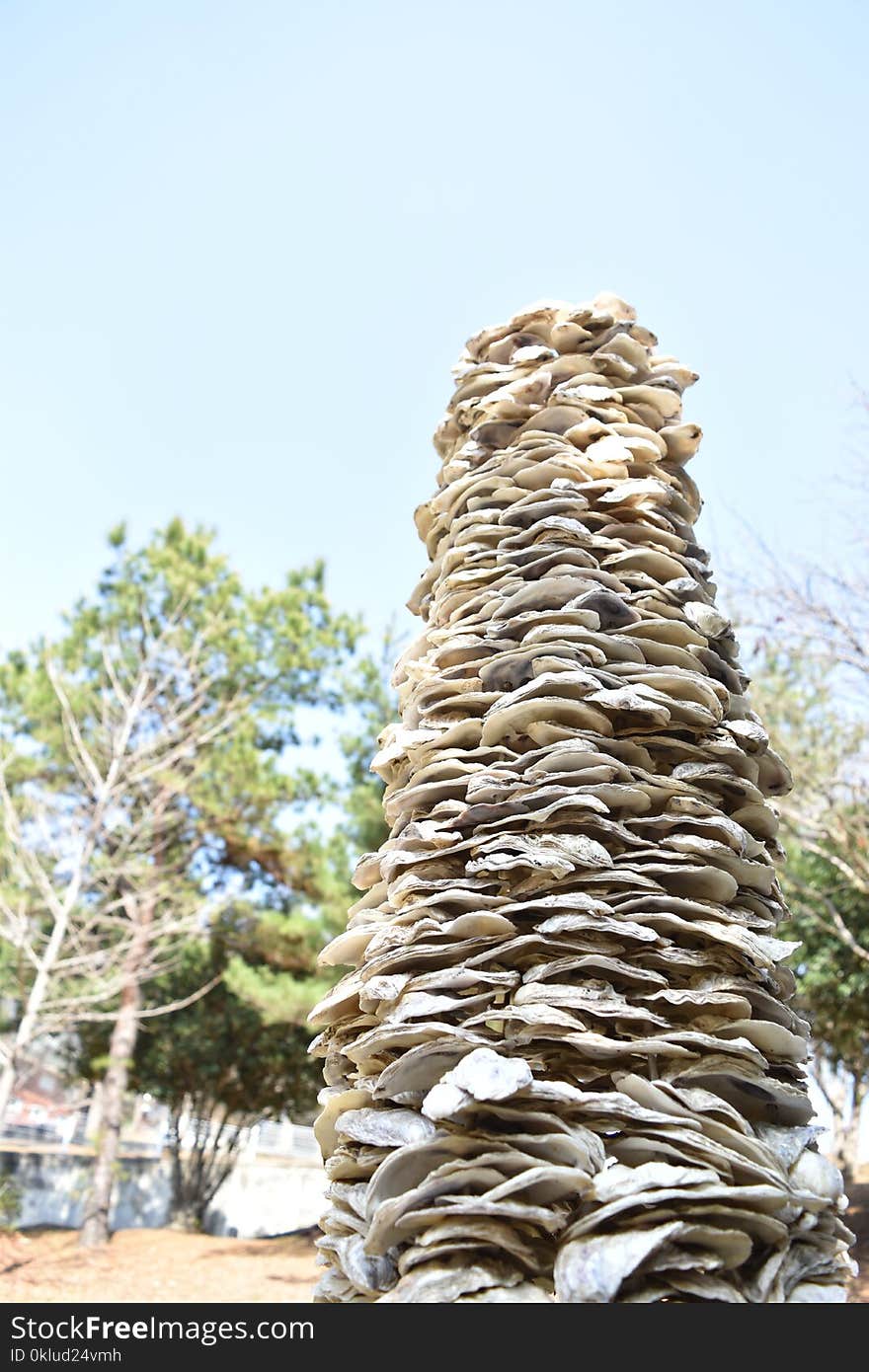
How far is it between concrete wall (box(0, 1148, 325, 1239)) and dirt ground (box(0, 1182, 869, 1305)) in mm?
599

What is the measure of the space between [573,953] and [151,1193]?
14.7 m

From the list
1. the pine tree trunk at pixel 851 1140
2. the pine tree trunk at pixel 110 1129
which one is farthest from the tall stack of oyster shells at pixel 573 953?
the pine tree trunk at pixel 851 1140

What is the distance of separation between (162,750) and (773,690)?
6646mm

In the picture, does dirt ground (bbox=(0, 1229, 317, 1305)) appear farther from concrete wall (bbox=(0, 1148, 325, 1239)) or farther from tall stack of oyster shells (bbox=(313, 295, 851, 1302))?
tall stack of oyster shells (bbox=(313, 295, 851, 1302))

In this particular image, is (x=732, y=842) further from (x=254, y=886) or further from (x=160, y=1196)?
(x=160, y=1196)

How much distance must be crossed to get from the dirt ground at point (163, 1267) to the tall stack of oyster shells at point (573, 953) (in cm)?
678

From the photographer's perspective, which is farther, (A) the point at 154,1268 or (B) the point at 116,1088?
(B) the point at 116,1088

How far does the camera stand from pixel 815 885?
9516 millimetres

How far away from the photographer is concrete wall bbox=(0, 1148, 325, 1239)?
1160 cm

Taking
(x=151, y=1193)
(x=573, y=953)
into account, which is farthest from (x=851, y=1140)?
(x=573, y=953)

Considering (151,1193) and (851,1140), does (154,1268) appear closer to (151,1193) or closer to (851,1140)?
(151,1193)

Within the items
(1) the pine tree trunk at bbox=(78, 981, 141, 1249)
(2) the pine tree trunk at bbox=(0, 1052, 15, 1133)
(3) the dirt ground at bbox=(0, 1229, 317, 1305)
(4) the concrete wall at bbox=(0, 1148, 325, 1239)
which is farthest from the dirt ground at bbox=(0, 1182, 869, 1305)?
(2) the pine tree trunk at bbox=(0, 1052, 15, 1133)

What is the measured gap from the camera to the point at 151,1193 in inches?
529

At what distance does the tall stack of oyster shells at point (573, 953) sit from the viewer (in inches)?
37.4
